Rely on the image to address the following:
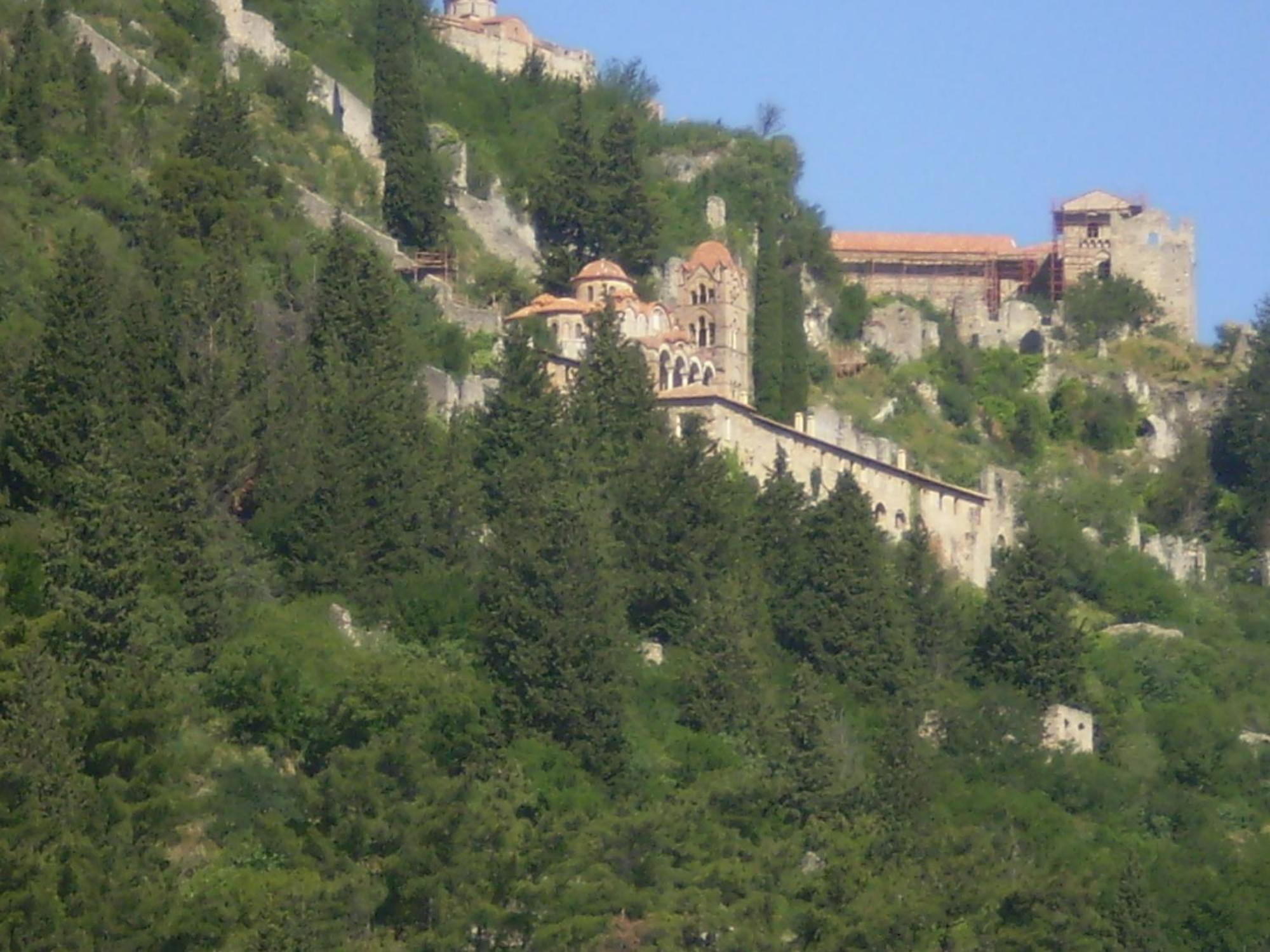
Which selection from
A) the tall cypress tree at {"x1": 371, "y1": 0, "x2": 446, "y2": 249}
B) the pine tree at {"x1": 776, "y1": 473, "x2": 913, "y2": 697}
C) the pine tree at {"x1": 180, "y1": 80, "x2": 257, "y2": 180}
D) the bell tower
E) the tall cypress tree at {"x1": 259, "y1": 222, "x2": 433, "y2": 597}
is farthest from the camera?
the bell tower

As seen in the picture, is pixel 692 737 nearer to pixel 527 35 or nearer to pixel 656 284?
pixel 656 284

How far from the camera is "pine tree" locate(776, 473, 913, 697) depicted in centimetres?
6125

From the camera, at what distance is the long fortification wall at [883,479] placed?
67.7m

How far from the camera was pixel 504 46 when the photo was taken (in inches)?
3504

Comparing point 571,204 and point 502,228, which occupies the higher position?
point 571,204

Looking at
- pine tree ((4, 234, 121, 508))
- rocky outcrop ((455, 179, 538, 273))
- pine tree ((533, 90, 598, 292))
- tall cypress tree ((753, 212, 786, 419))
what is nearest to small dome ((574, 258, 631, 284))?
pine tree ((533, 90, 598, 292))

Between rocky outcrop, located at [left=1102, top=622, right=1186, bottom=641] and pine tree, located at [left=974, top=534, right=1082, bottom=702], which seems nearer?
pine tree, located at [left=974, top=534, right=1082, bottom=702]

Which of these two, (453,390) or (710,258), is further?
(710,258)

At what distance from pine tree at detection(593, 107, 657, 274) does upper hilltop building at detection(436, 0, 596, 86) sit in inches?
470

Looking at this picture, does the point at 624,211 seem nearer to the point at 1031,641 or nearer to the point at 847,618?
the point at 1031,641

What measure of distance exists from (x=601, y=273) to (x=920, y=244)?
18451 millimetres

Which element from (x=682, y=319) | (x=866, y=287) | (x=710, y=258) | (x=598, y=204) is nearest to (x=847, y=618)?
(x=682, y=319)

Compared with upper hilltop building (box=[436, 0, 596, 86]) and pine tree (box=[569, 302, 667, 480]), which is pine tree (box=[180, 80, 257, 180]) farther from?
upper hilltop building (box=[436, 0, 596, 86])

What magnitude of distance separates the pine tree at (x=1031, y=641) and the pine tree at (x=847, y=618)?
2.72m
